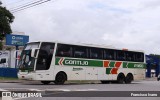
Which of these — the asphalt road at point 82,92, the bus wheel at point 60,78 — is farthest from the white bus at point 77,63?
the asphalt road at point 82,92

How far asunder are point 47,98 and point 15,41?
36.4m

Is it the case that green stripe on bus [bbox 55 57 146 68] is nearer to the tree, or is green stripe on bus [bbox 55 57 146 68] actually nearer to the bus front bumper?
the bus front bumper

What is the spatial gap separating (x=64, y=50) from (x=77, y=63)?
Answer: 164cm

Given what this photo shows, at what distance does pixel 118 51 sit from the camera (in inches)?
1328

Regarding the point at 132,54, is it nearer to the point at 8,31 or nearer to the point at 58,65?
the point at 58,65

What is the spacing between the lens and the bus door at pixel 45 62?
2740 centimetres

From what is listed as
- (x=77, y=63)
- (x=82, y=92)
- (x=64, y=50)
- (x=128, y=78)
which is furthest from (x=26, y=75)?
(x=128, y=78)

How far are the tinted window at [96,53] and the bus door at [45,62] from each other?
4.36m

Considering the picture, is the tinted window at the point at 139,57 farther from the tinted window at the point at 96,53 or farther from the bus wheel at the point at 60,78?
the bus wheel at the point at 60,78

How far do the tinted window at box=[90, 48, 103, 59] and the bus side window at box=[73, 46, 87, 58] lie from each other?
32.4 inches

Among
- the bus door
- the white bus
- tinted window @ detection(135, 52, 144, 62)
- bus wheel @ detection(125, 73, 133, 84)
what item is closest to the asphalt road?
the bus door

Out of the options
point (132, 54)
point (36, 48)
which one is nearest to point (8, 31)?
point (132, 54)

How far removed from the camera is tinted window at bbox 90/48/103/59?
3124cm

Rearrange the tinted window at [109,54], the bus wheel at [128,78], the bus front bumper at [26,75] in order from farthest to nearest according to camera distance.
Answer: the bus wheel at [128,78], the tinted window at [109,54], the bus front bumper at [26,75]
